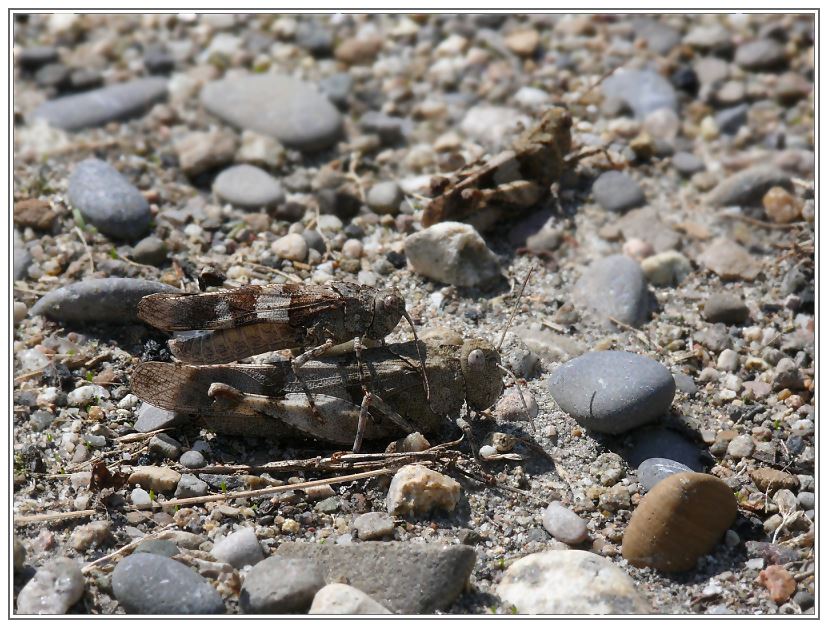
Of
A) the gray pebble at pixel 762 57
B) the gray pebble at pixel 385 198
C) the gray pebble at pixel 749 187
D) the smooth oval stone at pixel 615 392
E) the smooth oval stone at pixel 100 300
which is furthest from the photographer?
the gray pebble at pixel 762 57

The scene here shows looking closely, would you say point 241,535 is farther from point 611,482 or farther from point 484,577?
Result: point 611,482

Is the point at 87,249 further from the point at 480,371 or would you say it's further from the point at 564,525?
the point at 564,525

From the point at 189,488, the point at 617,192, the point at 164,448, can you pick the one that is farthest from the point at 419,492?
the point at 617,192

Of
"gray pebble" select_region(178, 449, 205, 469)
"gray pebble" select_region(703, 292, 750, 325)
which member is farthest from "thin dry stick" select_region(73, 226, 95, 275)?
"gray pebble" select_region(703, 292, 750, 325)

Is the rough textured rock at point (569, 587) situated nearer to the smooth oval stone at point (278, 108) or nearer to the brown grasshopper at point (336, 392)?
the brown grasshopper at point (336, 392)

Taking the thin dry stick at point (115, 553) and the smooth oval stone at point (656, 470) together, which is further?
the smooth oval stone at point (656, 470)

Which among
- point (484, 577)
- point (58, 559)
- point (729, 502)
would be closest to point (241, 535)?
point (58, 559)

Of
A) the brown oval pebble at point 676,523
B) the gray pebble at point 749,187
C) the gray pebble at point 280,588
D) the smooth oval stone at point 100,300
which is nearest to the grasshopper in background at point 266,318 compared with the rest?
the smooth oval stone at point 100,300
